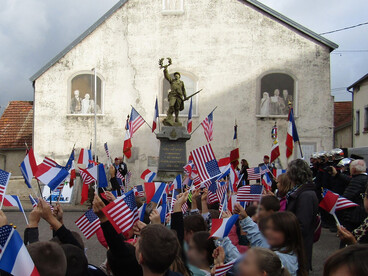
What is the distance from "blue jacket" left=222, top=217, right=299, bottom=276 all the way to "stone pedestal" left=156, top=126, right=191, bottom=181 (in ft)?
38.2

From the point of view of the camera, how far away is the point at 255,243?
370 cm

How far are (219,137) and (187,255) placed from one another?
55.8 feet

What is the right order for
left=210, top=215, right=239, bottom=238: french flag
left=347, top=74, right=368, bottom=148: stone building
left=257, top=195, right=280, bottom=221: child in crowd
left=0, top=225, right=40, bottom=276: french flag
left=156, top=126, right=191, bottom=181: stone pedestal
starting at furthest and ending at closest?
left=347, top=74, right=368, bottom=148: stone building → left=156, top=126, right=191, bottom=181: stone pedestal → left=257, top=195, right=280, bottom=221: child in crowd → left=210, top=215, right=239, bottom=238: french flag → left=0, top=225, right=40, bottom=276: french flag

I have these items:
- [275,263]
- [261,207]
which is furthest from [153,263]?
[261,207]

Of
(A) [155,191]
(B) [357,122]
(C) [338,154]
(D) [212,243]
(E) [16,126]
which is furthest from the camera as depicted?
(B) [357,122]

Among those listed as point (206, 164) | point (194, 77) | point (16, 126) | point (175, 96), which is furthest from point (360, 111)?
point (206, 164)

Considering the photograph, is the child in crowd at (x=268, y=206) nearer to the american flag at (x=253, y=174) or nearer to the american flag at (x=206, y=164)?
the american flag at (x=206, y=164)

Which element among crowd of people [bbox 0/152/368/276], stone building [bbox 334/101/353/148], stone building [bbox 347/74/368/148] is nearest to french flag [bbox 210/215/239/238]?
crowd of people [bbox 0/152/368/276]

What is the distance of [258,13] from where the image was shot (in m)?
20.6

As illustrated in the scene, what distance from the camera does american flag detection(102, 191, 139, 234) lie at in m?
3.65

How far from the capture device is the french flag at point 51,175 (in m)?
5.78

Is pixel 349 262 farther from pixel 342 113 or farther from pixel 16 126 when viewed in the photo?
pixel 342 113

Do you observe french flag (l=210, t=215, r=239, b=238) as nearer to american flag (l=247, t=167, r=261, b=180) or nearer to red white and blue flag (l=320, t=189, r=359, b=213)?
red white and blue flag (l=320, t=189, r=359, b=213)

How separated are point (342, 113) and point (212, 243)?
34272 mm
